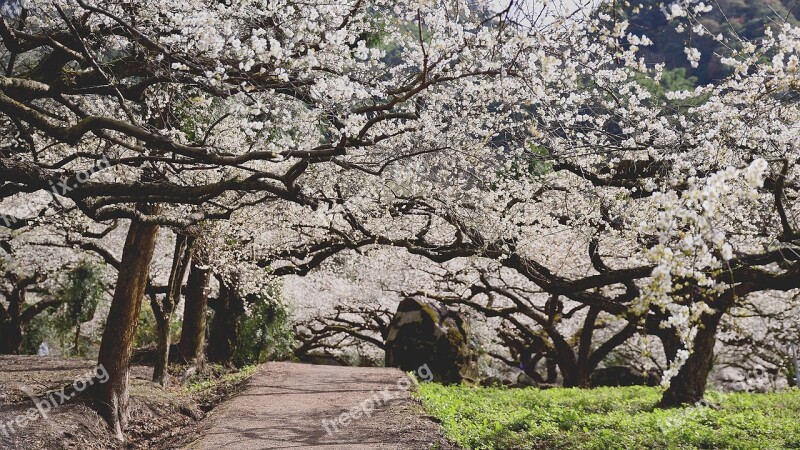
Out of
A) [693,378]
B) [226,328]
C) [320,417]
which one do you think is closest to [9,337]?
[226,328]

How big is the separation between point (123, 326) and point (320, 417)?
313 centimetres

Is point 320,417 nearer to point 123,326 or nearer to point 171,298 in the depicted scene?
point 123,326

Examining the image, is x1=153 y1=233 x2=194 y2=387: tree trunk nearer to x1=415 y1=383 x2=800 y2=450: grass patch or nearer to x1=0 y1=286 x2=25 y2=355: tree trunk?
x1=415 y1=383 x2=800 y2=450: grass patch

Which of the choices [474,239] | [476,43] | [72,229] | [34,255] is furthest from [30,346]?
[476,43]

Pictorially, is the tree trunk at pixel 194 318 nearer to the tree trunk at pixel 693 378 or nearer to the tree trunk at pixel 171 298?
the tree trunk at pixel 171 298

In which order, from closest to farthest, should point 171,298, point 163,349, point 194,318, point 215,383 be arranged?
1. point 171,298
2. point 163,349
3. point 215,383
4. point 194,318

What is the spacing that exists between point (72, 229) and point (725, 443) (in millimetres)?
13908

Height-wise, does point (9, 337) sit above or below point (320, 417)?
above

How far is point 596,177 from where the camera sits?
1056cm

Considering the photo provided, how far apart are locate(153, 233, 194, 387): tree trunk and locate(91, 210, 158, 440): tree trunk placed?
223 centimetres

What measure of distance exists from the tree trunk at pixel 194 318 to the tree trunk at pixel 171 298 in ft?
7.95

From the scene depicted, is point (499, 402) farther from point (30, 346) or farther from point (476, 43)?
point (30, 346)

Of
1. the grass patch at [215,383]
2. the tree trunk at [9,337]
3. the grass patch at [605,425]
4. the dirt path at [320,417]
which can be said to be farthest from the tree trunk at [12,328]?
the grass patch at [605,425]

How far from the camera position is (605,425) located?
8.80m
